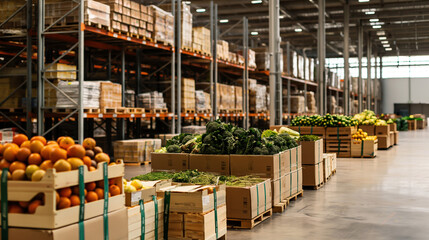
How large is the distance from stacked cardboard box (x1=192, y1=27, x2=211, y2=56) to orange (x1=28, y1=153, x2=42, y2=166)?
11.8 m

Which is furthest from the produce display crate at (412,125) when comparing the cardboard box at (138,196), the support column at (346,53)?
the cardboard box at (138,196)

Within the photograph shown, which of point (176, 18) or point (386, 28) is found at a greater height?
point (386, 28)

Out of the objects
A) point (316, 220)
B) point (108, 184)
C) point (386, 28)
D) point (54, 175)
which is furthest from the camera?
point (386, 28)

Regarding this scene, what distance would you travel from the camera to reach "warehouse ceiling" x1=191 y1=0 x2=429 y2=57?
26516 millimetres

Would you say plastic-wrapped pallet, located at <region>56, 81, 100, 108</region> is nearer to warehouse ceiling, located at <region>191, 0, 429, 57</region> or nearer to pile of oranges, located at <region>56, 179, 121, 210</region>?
pile of oranges, located at <region>56, 179, 121, 210</region>

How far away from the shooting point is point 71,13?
34.7ft

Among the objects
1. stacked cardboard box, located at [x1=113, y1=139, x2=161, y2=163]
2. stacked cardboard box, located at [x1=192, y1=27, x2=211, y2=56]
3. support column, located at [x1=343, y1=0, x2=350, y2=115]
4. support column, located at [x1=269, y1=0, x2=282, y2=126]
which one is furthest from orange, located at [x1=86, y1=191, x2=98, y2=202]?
support column, located at [x1=343, y1=0, x2=350, y2=115]

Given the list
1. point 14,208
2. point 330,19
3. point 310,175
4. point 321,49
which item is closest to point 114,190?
point 14,208

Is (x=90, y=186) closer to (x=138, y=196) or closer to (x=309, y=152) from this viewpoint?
(x=138, y=196)

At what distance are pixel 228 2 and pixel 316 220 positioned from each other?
20.3m

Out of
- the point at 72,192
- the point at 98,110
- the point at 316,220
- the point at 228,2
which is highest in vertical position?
the point at 228,2

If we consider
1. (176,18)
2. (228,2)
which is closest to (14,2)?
(176,18)

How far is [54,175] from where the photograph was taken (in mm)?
3281

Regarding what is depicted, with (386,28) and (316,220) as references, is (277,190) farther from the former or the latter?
(386,28)
